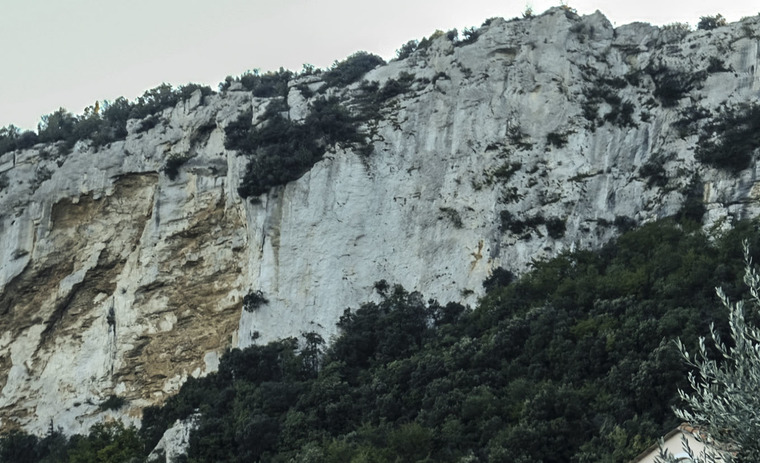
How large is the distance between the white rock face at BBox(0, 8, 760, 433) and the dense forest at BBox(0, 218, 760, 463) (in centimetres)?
165

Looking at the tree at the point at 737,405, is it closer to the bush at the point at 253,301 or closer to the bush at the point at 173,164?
the bush at the point at 253,301

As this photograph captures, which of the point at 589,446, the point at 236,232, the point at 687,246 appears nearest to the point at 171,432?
the point at 236,232

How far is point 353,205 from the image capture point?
42219 millimetres

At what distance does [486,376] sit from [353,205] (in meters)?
11.9

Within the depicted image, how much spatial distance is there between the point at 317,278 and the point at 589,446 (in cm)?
1654

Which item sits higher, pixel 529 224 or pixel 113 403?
pixel 529 224

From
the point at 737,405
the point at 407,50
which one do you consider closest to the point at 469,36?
the point at 407,50

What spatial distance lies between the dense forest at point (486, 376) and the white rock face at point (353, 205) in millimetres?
1655

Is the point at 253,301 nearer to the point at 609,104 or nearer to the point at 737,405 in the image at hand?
the point at 609,104

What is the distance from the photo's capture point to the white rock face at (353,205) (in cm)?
4000

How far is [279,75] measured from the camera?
2073 inches

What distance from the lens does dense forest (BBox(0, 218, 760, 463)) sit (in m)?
28.5

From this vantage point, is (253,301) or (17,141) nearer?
(253,301)

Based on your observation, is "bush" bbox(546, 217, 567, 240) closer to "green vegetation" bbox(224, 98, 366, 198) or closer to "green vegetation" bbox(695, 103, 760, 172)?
"green vegetation" bbox(695, 103, 760, 172)
